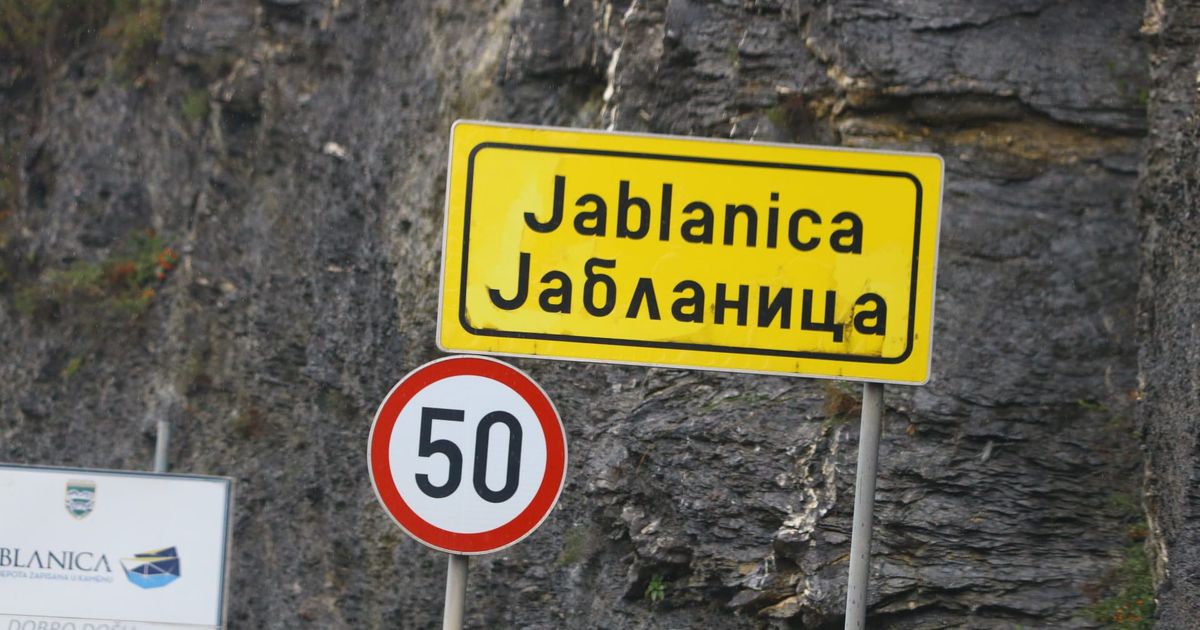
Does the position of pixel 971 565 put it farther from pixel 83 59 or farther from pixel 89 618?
pixel 83 59

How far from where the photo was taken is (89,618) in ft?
14.9

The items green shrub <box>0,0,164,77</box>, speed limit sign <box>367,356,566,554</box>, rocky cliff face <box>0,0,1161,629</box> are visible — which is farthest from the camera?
green shrub <box>0,0,164,77</box>

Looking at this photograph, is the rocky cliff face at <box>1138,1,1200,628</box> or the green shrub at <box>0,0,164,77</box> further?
the green shrub at <box>0,0,164,77</box>

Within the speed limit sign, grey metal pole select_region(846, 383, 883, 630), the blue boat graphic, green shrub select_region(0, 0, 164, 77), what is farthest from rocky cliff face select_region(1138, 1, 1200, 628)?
green shrub select_region(0, 0, 164, 77)

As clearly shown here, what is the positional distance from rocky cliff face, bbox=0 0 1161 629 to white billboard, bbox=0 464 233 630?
246 cm

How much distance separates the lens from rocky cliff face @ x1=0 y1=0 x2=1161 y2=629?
545 cm

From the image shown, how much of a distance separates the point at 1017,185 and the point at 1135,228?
612mm

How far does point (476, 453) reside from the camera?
3.44 m

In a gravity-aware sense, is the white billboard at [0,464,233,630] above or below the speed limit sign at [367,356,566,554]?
below

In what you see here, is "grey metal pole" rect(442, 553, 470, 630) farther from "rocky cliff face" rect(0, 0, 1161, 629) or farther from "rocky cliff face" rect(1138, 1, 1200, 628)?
Answer: "rocky cliff face" rect(1138, 1, 1200, 628)

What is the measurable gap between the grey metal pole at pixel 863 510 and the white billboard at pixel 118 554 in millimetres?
2502

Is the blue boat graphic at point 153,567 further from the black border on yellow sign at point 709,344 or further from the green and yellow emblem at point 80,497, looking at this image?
the black border on yellow sign at point 709,344

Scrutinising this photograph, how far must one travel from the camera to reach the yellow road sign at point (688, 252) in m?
3.46

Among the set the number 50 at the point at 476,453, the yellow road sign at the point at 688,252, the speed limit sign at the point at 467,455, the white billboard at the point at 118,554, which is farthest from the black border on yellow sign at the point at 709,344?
the white billboard at the point at 118,554
